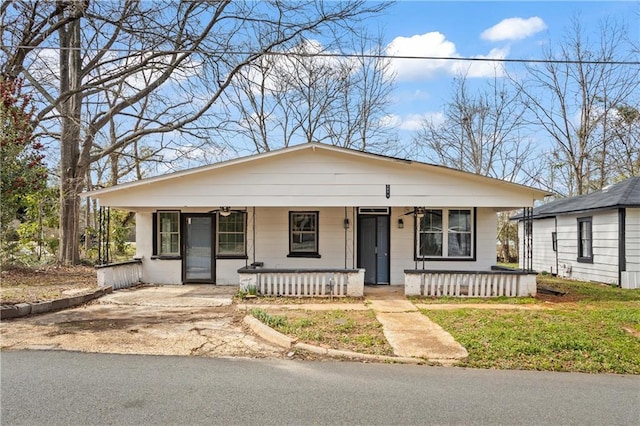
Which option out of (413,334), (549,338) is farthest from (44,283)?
(549,338)

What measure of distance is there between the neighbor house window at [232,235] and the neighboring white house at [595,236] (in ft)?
37.3

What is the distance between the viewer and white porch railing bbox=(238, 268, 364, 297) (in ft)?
37.0

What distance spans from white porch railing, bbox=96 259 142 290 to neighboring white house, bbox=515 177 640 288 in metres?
14.6

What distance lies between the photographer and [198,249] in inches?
534

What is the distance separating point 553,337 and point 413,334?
84.6 inches

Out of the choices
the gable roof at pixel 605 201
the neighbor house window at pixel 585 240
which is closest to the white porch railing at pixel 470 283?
the gable roof at pixel 605 201

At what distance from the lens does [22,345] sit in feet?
21.7

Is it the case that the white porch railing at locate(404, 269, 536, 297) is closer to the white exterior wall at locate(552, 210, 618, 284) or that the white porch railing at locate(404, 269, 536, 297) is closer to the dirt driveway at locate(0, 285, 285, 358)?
the dirt driveway at locate(0, 285, 285, 358)

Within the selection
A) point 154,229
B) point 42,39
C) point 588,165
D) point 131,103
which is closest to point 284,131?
point 131,103

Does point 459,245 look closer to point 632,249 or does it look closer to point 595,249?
point 632,249

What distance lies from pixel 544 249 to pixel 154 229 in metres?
16.2

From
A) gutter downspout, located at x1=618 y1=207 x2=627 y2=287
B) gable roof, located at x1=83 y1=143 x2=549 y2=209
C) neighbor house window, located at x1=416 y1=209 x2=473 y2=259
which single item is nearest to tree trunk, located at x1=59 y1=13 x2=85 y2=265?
gable roof, located at x1=83 y1=143 x2=549 y2=209

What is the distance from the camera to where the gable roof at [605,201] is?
545 inches

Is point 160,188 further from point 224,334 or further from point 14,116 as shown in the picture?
point 224,334
